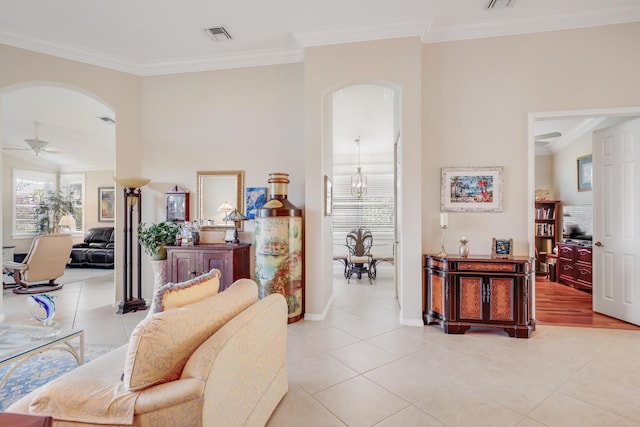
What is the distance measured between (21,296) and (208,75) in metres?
4.62

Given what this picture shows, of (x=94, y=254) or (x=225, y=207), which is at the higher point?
(x=225, y=207)

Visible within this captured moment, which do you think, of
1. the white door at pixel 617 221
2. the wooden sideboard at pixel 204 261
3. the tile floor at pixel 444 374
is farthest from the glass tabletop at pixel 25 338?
the white door at pixel 617 221

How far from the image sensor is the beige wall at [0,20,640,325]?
12.1ft

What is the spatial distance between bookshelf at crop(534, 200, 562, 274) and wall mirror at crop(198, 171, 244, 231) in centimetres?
613

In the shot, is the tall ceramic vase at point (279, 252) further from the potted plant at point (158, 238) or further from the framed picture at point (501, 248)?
the framed picture at point (501, 248)

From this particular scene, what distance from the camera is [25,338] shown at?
240cm

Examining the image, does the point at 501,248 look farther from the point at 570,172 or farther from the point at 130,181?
the point at 130,181

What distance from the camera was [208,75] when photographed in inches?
185

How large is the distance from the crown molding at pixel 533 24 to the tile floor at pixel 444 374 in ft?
11.4

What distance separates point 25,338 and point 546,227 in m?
8.34

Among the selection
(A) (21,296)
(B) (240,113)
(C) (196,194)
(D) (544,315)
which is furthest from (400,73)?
(A) (21,296)

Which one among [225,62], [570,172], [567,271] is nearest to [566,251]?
[567,271]

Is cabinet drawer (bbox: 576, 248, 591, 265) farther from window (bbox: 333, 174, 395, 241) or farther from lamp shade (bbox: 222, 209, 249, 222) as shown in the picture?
lamp shade (bbox: 222, 209, 249, 222)

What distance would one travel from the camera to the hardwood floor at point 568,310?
12.5 ft
